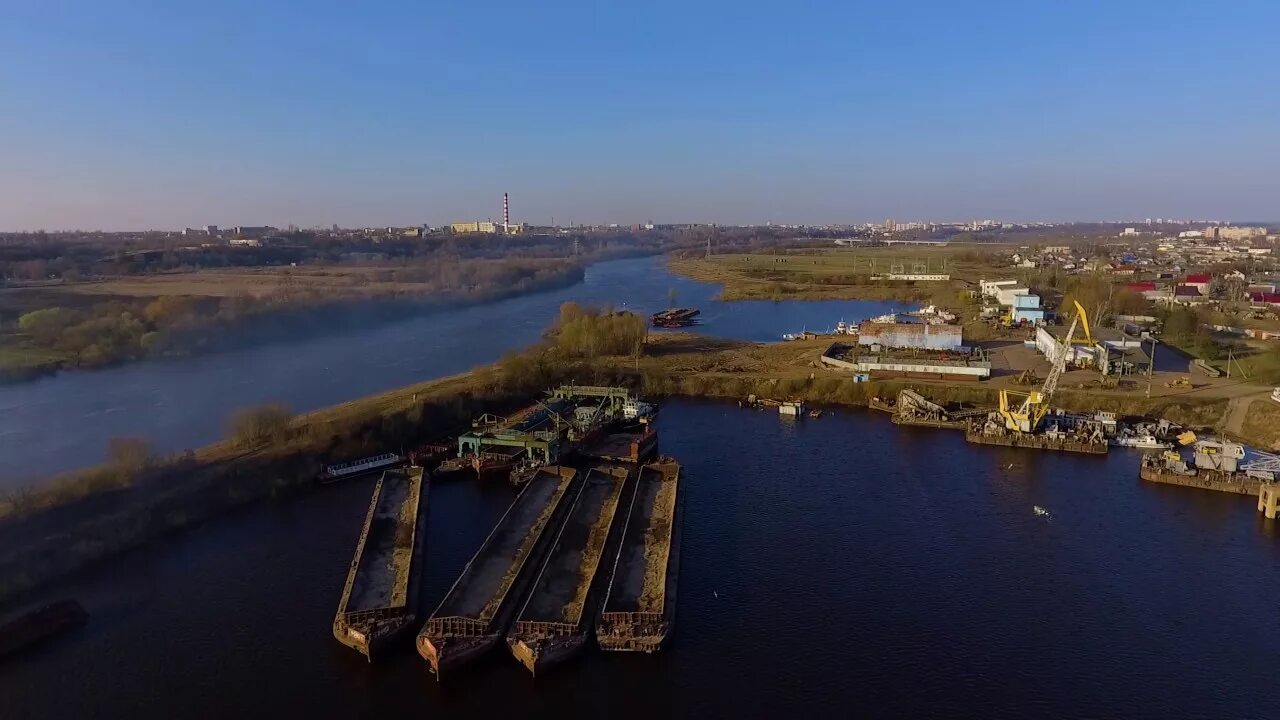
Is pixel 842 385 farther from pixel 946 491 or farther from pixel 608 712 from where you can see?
pixel 608 712

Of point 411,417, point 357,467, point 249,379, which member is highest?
point 411,417

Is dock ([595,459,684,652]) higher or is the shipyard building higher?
the shipyard building

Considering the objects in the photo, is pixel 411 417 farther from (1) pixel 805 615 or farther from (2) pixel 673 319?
(2) pixel 673 319

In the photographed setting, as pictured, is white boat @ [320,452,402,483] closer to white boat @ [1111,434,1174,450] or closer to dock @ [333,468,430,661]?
dock @ [333,468,430,661]

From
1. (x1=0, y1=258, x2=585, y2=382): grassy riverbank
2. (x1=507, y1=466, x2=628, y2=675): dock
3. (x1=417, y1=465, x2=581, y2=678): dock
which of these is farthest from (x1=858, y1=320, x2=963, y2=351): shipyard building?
(x1=0, y1=258, x2=585, y2=382): grassy riverbank

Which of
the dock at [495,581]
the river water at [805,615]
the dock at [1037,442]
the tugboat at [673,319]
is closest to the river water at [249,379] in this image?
the tugboat at [673,319]

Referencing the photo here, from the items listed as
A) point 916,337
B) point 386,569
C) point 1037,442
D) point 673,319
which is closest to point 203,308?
point 673,319
